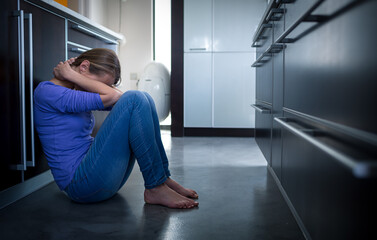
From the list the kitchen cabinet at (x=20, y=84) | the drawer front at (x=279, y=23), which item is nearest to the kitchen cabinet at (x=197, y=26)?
the drawer front at (x=279, y=23)

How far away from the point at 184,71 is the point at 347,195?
11.7ft

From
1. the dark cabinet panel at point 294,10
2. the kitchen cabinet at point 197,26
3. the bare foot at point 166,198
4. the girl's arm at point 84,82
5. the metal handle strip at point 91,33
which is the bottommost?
the bare foot at point 166,198

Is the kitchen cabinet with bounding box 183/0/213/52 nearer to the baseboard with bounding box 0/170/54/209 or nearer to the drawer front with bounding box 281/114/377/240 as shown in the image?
the baseboard with bounding box 0/170/54/209

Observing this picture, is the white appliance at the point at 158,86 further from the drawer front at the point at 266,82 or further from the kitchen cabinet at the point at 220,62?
the drawer front at the point at 266,82

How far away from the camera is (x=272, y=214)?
1625mm

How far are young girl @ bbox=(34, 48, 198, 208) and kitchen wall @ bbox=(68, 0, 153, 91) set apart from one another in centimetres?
354

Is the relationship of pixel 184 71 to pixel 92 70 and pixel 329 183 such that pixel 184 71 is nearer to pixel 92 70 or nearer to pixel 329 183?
pixel 92 70

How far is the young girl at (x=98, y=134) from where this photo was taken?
1562mm

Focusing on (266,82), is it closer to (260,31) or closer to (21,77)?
(260,31)

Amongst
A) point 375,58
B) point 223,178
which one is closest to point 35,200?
point 223,178

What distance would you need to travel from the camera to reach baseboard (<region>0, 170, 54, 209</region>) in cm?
168

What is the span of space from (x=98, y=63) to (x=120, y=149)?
1.41 feet

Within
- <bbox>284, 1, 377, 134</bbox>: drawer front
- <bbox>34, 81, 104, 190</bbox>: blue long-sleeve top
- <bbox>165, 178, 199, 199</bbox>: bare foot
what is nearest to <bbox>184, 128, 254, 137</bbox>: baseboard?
<bbox>165, 178, 199, 199</bbox>: bare foot

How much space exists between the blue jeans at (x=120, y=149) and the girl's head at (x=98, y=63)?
21 centimetres
